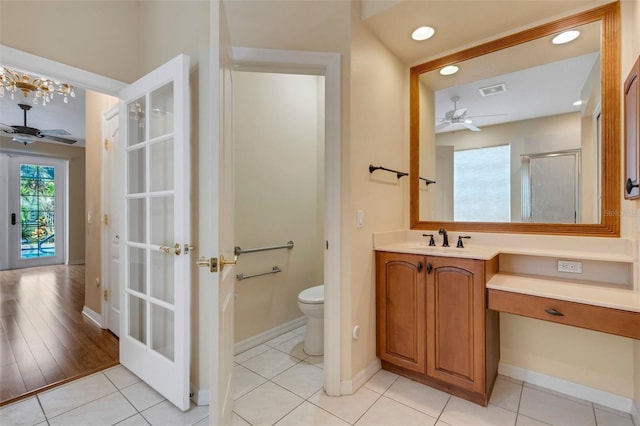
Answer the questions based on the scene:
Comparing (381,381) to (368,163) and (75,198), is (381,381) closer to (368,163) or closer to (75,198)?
(368,163)

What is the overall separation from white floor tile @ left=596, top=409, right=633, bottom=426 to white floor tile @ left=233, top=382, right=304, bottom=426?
168 centimetres

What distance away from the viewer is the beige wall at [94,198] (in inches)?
120

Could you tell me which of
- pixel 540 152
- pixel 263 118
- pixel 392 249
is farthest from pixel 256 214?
pixel 540 152

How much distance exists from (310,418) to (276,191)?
1.80 meters

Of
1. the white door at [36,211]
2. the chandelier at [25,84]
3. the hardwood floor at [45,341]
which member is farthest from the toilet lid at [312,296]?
the white door at [36,211]

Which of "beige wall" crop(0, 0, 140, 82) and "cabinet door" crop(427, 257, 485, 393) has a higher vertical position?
"beige wall" crop(0, 0, 140, 82)

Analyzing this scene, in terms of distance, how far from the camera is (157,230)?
192 cm

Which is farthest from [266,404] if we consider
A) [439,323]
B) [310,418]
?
[439,323]

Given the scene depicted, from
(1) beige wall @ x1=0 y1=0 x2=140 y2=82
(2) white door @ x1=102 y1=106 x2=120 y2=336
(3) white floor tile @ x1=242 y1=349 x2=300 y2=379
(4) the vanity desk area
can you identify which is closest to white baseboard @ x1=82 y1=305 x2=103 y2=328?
(2) white door @ x1=102 y1=106 x2=120 y2=336

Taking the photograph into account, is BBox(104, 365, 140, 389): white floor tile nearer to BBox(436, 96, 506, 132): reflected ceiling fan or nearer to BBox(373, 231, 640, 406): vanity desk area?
BBox(373, 231, 640, 406): vanity desk area

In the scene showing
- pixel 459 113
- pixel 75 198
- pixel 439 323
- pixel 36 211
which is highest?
pixel 459 113

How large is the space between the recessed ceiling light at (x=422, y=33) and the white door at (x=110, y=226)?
8.74ft

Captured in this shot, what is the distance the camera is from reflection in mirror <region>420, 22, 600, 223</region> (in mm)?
1864

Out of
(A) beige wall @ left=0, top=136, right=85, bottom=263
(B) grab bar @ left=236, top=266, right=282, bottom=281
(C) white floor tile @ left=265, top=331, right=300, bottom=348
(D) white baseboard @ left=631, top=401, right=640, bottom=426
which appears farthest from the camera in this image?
(A) beige wall @ left=0, top=136, right=85, bottom=263
